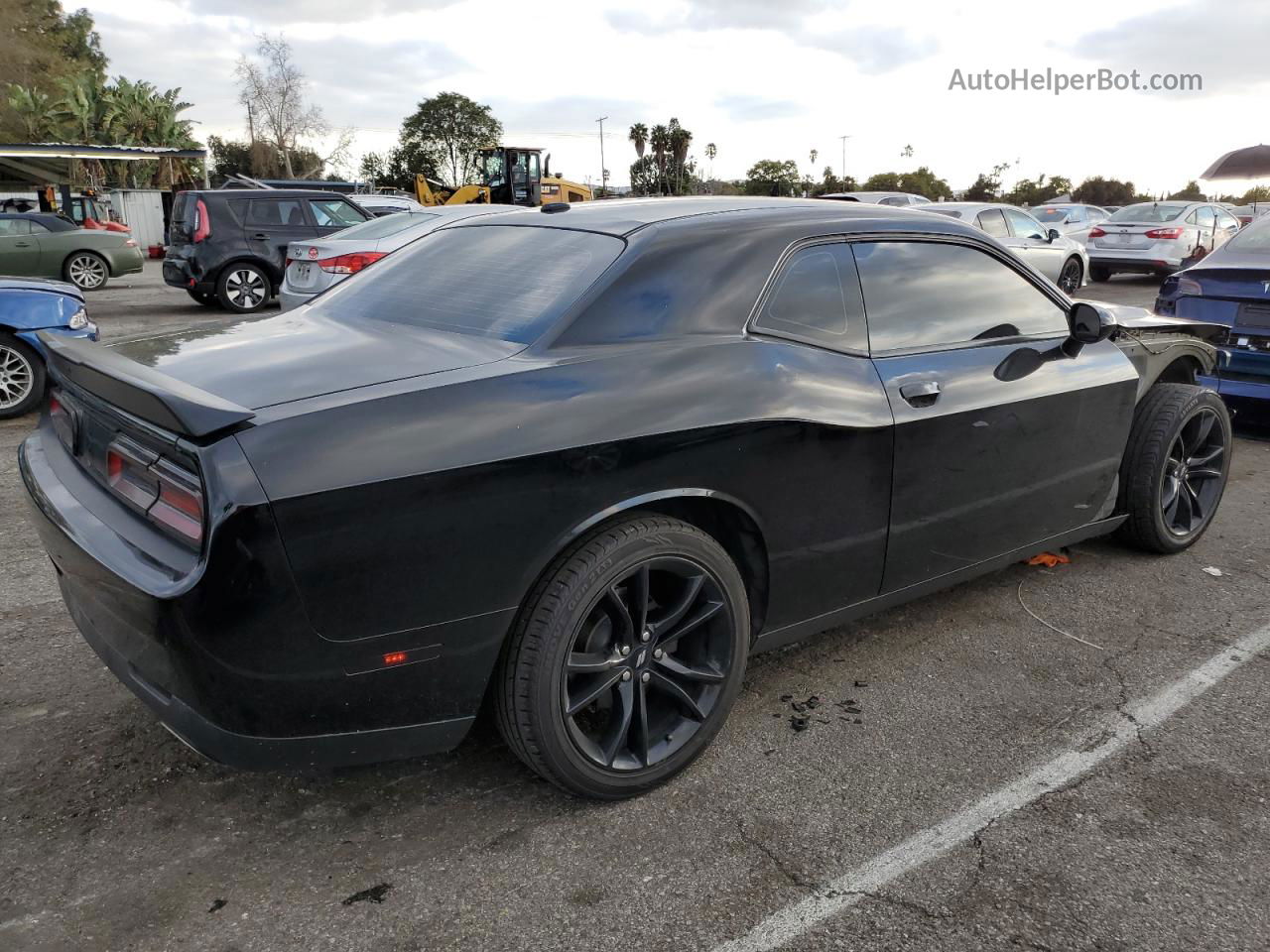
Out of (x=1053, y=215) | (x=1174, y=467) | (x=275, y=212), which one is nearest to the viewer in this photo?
(x=1174, y=467)

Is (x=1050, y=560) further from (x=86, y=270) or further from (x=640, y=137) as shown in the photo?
(x=640, y=137)

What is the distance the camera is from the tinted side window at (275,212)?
42.1 feet

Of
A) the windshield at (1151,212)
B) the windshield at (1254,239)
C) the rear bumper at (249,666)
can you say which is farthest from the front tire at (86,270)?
the windshield at (1151,212)

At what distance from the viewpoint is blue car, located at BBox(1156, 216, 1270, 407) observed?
20.4 ft

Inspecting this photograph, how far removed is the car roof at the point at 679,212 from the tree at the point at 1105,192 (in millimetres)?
59276

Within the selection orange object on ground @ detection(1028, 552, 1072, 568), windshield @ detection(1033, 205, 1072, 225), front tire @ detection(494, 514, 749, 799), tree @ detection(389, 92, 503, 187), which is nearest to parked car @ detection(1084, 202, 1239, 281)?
windshield @ detection(1033, 205, 1072, 225)

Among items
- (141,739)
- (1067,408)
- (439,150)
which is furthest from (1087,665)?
(439,150)

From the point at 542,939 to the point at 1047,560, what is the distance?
318 centimetres

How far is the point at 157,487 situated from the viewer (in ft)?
7.42

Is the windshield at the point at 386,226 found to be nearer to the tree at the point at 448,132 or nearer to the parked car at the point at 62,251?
the parked car at the point at 62,251

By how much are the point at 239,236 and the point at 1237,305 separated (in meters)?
11.4

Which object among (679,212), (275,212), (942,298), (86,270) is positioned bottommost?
(86,270)

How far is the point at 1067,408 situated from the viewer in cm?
363

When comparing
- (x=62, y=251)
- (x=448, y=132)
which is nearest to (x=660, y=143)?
(x=448, y=132)
